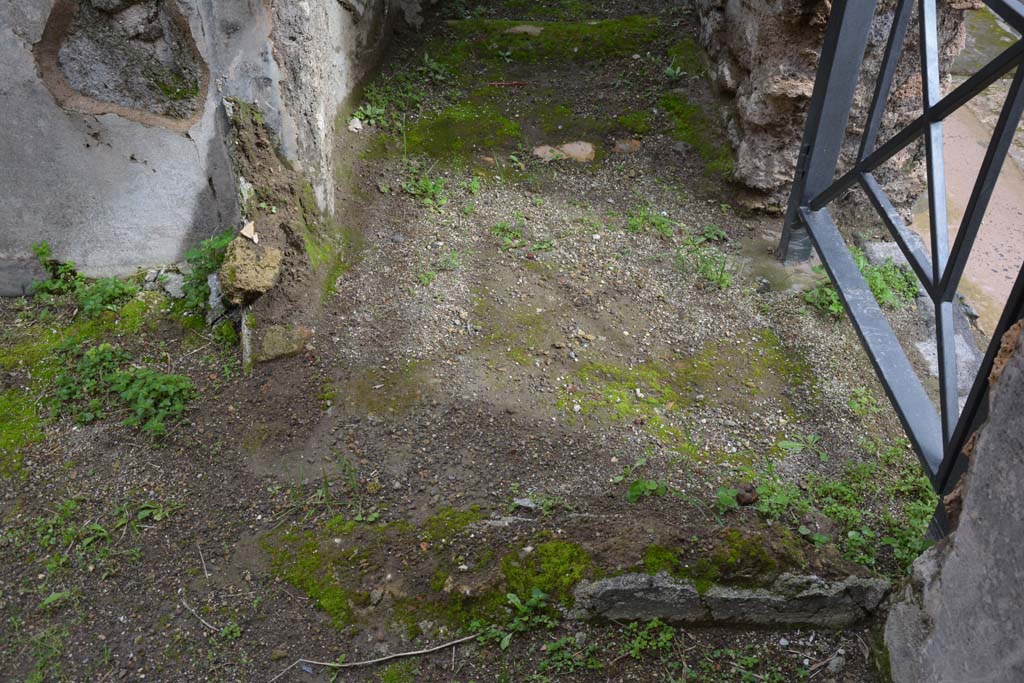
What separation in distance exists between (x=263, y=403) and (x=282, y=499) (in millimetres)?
517

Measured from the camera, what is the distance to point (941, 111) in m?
2.62

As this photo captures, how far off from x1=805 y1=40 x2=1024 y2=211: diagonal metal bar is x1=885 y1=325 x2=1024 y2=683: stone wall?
34.9 inches

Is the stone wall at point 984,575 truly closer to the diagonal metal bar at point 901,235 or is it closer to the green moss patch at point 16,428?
the diagonal metal bar at point 901,235

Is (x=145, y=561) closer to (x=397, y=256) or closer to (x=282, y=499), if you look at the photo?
(x=282, y=499)

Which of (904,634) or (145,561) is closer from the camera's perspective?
(904,634)

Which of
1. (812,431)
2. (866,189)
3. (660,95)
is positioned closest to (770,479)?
(812,431)

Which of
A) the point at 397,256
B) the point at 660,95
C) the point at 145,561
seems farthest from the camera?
the point at 660,95

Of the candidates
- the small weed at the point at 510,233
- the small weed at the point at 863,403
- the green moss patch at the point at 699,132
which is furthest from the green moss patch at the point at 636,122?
the small weed at the point at 863,403

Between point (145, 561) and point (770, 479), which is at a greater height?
point (770, 479)

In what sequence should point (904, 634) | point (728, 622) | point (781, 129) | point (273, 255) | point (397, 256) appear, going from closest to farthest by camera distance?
point (904, 634) → point (728, 622) → point (273, 255) → point (397, 256) → point (781, 129)

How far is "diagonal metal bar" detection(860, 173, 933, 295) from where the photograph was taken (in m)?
2.75

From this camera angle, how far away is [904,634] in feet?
6.87

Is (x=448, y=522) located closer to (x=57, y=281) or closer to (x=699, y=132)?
(x=57, y=281)

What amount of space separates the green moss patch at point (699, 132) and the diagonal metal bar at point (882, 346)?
2.36ft
